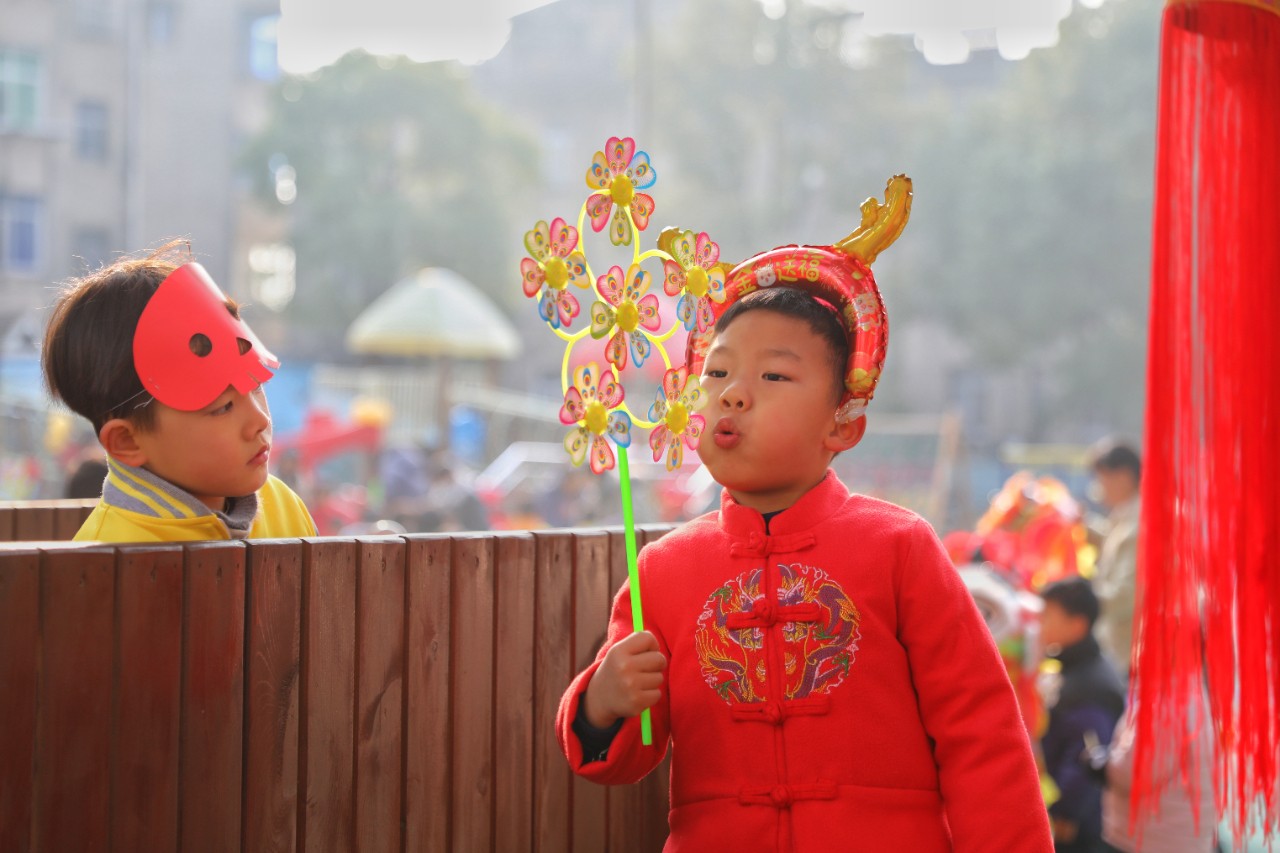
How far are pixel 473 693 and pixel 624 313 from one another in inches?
26.2

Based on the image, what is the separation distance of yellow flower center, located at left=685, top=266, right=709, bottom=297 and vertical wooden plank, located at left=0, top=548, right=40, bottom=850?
3.03 feet

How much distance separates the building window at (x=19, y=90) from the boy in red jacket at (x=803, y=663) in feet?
70.7

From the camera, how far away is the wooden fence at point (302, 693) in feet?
5.28

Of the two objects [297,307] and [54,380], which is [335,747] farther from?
[297,307]

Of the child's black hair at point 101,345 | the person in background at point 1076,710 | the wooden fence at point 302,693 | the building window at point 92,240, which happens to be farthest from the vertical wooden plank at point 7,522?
the building window at point 92,240

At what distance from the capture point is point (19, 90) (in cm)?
2052

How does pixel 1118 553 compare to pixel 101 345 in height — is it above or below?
below

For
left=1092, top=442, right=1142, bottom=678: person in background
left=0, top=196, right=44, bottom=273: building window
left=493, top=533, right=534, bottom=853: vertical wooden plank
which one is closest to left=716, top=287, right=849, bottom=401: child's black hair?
left=493, top=533, right=534, bottom=853: vertical wooden plank

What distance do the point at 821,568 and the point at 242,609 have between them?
0.79 m

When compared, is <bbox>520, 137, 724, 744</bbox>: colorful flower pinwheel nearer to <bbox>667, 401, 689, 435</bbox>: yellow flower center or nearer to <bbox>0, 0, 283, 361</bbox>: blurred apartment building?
<bbox>667, 401, 689, 435</bbox>: yellow flower center

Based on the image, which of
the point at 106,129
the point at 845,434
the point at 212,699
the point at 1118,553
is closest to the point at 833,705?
the point at 845,434

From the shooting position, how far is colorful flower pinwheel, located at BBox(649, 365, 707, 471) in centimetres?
178

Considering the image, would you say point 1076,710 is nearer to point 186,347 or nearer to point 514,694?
point 514,694

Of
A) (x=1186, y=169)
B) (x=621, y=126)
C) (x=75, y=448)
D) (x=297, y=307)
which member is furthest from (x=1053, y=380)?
(x=1186, y=169)
